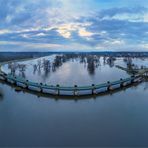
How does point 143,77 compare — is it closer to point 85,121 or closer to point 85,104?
point 85,104

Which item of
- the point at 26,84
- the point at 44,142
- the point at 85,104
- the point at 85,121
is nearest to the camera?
the point at 44,142

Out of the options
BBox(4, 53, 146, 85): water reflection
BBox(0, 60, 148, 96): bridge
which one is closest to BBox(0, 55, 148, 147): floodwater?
BBox(0, 60, 148, 96): bridge

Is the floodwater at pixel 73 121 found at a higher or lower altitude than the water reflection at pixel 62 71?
lower

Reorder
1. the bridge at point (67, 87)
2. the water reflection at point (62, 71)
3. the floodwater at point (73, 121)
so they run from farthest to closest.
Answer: the water reflection at point (62, 71), the bridge at point (67, 87), the floodwater at point (73, 121)

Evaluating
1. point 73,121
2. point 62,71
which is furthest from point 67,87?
point 62,71

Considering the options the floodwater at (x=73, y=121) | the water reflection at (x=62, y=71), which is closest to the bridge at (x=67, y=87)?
the floodwater at (x=73, y=121)

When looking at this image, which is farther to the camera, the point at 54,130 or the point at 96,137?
the point at 54,130

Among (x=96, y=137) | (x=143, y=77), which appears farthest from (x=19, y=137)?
(x=143, y=77)

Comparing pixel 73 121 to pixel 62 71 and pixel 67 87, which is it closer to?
pixel 67 87

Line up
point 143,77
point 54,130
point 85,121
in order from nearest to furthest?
point 54,130
point 85,121
point 143,77

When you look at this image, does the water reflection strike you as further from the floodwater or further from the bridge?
the floodwater

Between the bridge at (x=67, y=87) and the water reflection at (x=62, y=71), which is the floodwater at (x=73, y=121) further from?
the water reflection at (x=62, y=71)
